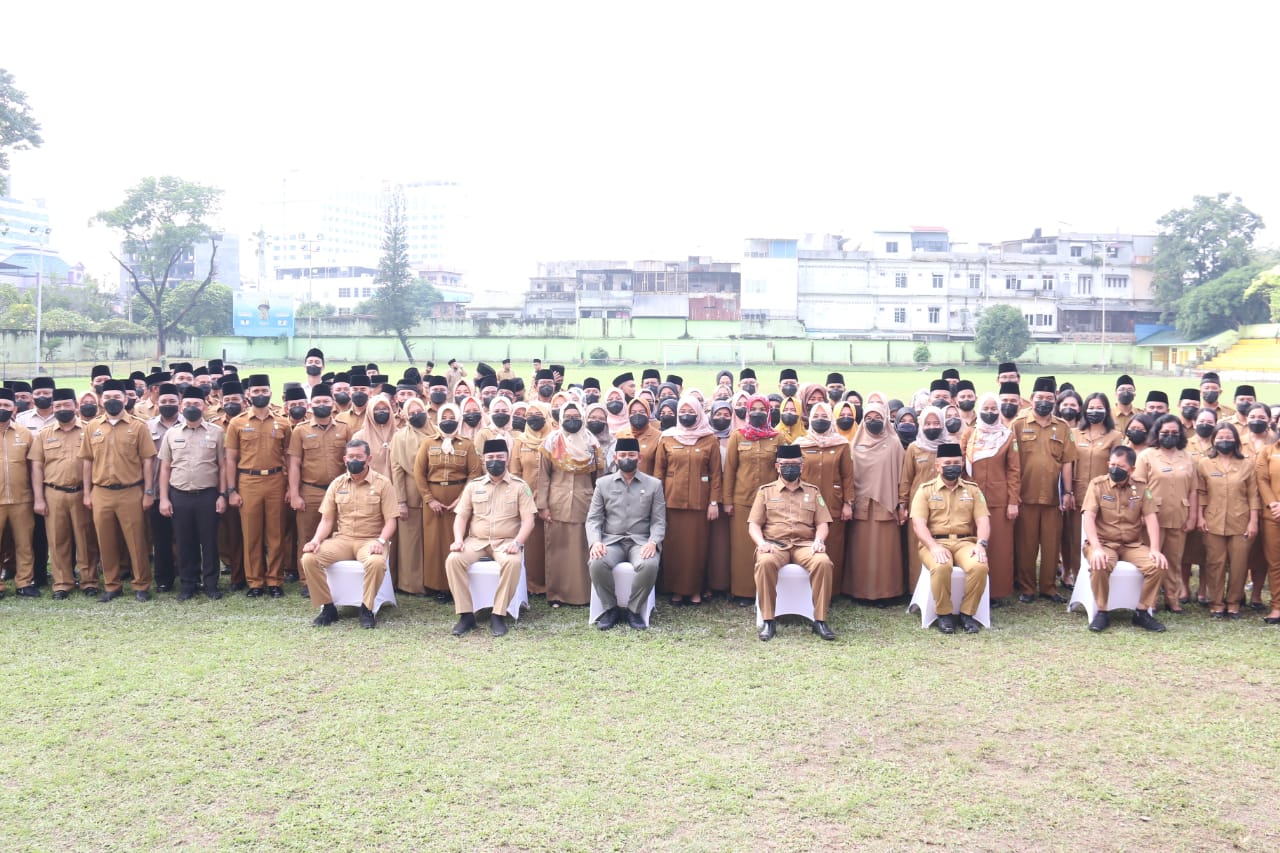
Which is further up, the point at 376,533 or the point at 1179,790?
the point at 376,533

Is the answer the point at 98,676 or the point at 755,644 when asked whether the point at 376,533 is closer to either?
the point at 98,676

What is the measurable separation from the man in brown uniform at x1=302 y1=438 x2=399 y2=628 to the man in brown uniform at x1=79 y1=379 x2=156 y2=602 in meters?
1.68

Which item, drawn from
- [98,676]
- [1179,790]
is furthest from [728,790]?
[98,676]

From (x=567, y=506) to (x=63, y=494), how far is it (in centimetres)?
443

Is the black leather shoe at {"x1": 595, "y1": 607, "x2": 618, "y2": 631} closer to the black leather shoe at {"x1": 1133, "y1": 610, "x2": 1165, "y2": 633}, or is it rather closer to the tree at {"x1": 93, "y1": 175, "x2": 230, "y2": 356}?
the black leather shoe at {"x1": 1133, "y1": 610, "x2": 1165, "y2": 633}

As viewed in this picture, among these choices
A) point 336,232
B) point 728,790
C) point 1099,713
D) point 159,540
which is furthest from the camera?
point 336,232

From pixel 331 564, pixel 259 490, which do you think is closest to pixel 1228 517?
pixel 331 564

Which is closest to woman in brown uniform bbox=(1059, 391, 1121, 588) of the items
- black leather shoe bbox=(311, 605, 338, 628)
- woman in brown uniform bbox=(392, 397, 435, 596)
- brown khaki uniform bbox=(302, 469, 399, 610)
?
woman in brown uniform bbox=(392, 397, 435, 596)

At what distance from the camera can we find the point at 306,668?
6773 millimetres

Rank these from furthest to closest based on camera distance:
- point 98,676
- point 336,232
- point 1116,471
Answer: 1. point 336,232
2. point 1116,471
3. point 98,676

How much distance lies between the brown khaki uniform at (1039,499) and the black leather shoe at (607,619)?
3.71 meters

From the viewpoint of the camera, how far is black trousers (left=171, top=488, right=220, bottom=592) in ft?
28.1

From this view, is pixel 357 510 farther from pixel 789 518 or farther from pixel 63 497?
pixel 789 518

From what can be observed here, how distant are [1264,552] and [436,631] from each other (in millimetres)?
6970
